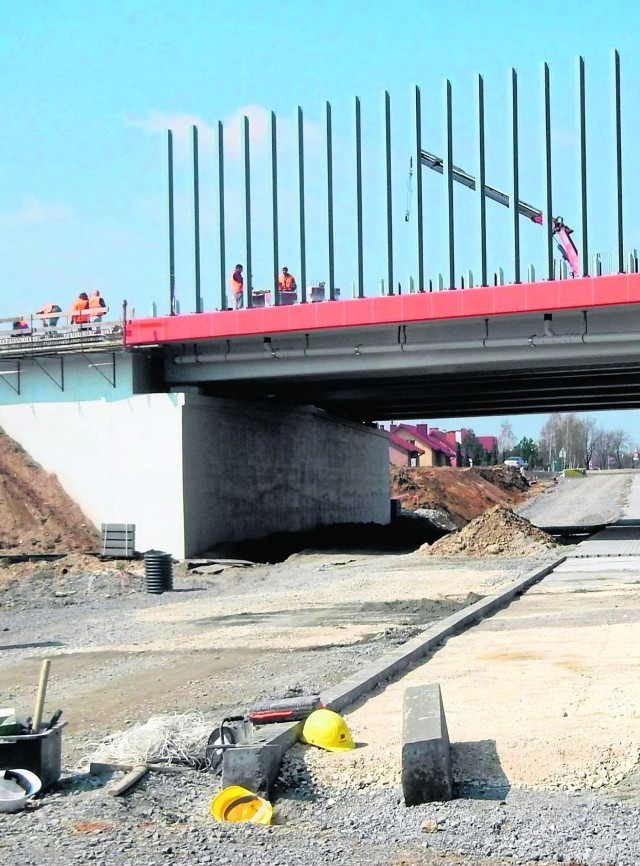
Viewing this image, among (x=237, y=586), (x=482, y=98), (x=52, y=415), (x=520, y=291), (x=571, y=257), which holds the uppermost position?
(x=482, y=98)

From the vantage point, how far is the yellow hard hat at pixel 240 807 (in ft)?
20.8

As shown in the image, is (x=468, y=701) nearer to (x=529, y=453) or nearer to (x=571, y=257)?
(x=571, y=257)

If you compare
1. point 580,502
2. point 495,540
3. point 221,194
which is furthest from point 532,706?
point 580,502

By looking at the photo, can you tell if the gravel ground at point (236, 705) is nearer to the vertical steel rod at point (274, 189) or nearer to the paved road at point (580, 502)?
the vertical steel rod at point (274, 189)

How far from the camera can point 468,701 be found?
8820 mm

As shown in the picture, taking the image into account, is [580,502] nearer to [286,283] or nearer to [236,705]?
[286,283]

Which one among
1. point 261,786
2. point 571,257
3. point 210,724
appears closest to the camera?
point 261,786

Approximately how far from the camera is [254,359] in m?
30.3

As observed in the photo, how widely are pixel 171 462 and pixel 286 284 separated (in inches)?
232

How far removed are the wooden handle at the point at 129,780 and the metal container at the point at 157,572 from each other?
15.1 metres

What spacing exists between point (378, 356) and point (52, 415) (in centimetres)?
965

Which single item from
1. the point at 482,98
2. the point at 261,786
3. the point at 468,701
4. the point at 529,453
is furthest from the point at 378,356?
the point at 529,453

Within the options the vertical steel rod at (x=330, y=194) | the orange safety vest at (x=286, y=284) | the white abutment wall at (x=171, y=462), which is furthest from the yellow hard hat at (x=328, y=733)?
the vertical steel rod at (x=330, y=194)

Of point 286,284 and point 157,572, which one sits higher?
point 286,284
